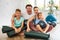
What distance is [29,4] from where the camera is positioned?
121 inches

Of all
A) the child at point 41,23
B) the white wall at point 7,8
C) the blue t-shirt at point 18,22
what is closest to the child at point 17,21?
the blue t-shirt at point 18,22

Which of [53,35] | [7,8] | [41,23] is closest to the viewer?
[53,35]

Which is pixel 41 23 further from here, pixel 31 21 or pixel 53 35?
pixel 53 35

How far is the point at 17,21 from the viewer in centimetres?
309

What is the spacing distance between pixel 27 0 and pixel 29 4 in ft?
0.26

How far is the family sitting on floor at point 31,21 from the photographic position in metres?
2.99

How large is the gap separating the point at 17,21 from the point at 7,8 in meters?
0.32

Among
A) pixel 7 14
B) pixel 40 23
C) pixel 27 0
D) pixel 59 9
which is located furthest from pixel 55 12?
pixel 7 14

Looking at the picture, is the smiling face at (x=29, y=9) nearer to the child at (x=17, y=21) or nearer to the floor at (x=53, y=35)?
the child at (x=17, y=21)

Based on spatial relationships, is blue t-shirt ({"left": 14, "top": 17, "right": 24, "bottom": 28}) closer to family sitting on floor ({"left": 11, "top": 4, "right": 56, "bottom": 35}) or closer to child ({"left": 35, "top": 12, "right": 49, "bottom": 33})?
family sitting on floor ({"left": 11, "top": 4, "right": 56, "bottom": 35})

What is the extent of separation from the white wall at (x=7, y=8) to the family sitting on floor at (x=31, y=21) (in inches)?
4.1

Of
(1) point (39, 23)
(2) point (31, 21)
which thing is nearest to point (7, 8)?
(2) point (31, 21)

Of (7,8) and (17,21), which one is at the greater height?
(7,8)

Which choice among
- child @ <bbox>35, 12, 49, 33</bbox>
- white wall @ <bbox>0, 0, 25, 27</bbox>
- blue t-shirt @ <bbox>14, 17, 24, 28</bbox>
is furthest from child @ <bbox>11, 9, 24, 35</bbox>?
child @ <bbox>35, 12, 49, 33</bbox>
